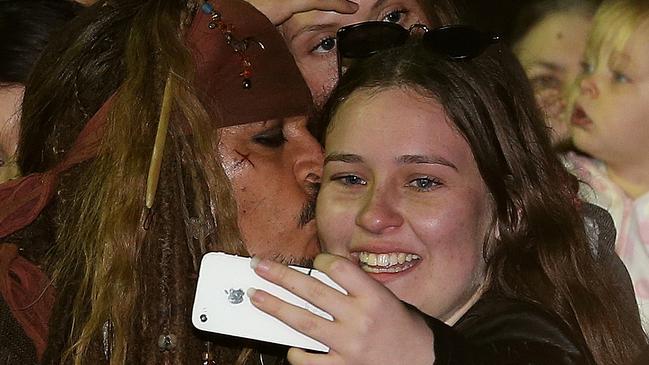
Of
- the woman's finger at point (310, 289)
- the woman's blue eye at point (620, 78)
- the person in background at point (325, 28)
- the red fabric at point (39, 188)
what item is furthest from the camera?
the woman's blue eye at point (620, 78)


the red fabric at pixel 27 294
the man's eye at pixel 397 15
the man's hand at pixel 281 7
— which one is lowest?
the red fabric at pixel 27 294

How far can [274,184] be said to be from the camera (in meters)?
1.24

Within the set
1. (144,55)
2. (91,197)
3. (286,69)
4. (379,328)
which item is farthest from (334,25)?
(379,328)

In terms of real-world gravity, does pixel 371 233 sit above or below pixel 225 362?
above

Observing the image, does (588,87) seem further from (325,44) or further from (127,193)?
(127,193)

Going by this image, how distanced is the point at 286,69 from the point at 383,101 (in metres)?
0.15

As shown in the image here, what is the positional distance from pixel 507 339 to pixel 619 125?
530 millimetres

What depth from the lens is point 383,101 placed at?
1182 millimetres

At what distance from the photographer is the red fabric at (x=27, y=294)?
118 centimetres

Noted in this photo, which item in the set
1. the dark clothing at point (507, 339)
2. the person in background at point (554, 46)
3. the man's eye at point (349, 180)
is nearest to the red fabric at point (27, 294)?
the man's eye at point (349, 180)

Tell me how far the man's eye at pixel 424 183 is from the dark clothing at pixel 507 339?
125mm

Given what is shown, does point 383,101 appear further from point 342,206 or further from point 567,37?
point 567,37

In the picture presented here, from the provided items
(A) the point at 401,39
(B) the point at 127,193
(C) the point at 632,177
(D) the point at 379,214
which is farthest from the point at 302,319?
(C) the point at 632,177

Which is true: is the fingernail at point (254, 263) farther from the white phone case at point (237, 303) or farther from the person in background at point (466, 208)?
the person in background at point (466, 208)
